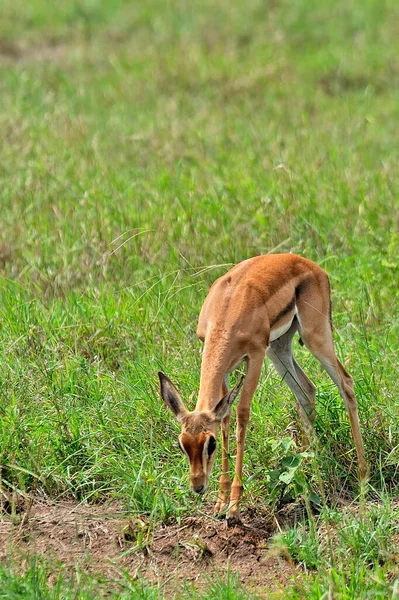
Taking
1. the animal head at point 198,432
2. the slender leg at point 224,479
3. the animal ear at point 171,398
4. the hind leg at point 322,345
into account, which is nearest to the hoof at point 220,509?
the slender leg at point 224,479

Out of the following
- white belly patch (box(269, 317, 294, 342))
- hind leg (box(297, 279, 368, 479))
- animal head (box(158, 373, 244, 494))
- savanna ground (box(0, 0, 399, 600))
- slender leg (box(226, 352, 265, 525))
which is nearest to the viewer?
animal head (box(158, 373, 244, 494))

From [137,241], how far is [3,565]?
314 centimetres

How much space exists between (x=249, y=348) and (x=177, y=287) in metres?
1.56

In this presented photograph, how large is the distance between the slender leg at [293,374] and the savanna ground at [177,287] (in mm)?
111

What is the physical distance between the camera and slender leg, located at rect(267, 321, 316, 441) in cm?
506

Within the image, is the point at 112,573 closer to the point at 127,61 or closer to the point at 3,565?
the point at 3,565

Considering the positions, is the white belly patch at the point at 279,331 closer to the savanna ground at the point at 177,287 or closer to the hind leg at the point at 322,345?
the hind leg at the point at 322,345

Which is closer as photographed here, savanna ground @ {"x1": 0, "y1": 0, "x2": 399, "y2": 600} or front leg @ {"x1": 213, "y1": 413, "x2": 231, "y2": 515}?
savanna ground @ {"x1": 0, "y1": 0, "x2": 399, "y2": 600}

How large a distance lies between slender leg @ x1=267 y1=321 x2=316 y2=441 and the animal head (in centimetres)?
71

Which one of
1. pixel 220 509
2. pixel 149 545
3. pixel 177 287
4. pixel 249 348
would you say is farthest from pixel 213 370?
pixel 177 287

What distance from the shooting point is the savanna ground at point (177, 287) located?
449 centimetres

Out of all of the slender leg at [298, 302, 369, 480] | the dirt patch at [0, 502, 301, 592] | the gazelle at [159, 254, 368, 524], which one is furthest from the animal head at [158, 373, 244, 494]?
the slender leg at [298, 302, 369, 480]

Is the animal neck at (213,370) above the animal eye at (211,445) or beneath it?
above

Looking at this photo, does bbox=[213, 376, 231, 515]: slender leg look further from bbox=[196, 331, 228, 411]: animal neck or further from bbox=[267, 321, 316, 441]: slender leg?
bbox=[267, 321, 316, 441]: slender leg
